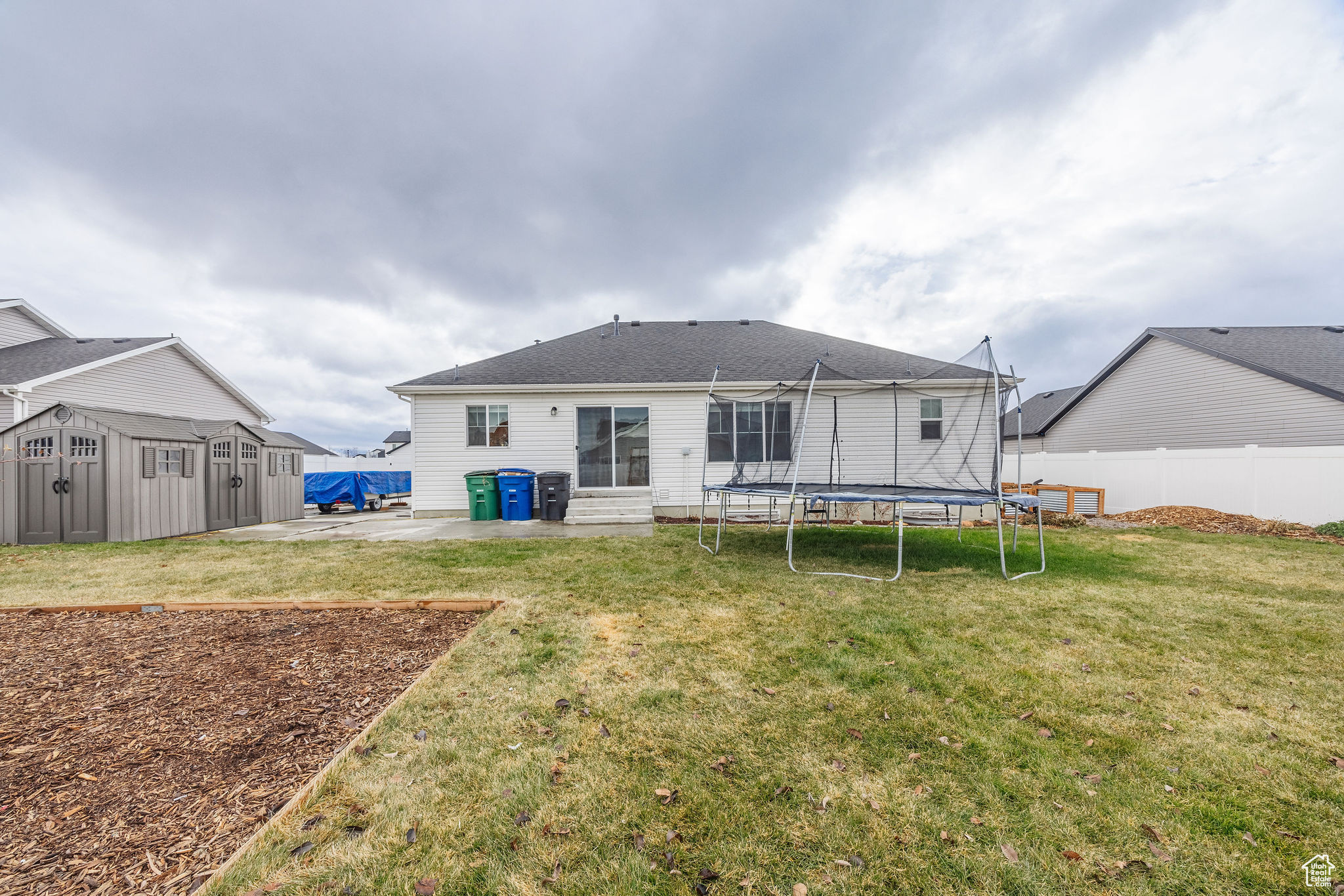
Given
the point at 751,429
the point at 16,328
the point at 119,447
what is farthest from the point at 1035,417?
the point at 16,328

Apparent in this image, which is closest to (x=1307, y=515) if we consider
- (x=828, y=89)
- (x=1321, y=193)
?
(x=1321, y=193)

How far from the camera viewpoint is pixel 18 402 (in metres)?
9.75

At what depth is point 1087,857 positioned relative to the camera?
1470mm

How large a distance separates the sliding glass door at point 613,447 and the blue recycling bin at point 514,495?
1.31 m

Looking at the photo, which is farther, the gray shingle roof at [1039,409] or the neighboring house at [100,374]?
the gray shingle roof at [1039,409]

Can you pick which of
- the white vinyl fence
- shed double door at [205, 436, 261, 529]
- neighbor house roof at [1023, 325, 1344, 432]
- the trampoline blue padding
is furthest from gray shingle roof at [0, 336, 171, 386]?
neighbor house roof at [1023, 325, 1344, 432]

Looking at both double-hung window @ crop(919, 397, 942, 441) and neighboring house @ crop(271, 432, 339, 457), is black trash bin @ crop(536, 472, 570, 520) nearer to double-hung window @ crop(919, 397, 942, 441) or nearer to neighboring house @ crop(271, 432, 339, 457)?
double-hung window @ crop(919, 397, 942, 441)

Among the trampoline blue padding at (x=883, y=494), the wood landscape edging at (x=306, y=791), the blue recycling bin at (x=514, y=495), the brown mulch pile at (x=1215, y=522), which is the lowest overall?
the brown mulch pile at (x=1215, y=522)

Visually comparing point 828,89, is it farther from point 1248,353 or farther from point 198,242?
point 198,242

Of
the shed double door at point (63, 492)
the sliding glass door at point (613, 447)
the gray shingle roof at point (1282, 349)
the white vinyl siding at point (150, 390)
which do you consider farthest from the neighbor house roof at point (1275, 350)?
the white vinyl siding at point (150, 390)

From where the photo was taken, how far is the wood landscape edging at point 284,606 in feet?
13.2

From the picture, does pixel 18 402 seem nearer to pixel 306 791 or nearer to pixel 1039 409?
pixel 306 791

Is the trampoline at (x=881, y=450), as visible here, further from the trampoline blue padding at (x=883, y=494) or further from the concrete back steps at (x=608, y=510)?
the concrete back steps at (x=608, y=510)

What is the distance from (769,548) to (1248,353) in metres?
16.2
